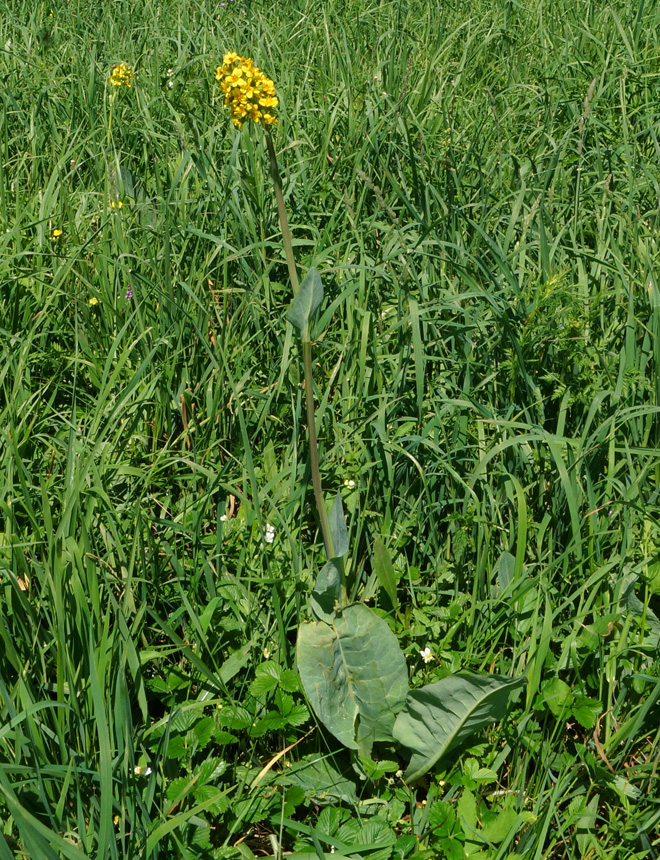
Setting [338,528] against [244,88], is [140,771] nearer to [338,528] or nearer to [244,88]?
[338,528]

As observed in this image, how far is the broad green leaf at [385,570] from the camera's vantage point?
1.53 metres

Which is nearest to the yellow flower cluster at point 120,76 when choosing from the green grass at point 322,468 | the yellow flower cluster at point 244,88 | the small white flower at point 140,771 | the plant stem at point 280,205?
the green grass at point 322,468

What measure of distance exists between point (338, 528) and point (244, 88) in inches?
30.7

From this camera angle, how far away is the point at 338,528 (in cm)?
141

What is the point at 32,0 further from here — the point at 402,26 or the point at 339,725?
the point at 339,725

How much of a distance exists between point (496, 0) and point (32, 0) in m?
2.42

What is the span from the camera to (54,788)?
3.93 feet

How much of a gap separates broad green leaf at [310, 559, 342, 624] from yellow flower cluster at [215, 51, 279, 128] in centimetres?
77

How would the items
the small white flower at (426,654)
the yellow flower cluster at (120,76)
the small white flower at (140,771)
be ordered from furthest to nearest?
the yellow flower cluster at (120,76), the small white flower at (426,654), the small white flower at (140,771)

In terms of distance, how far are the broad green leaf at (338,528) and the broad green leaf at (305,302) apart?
A: 12.8 inches

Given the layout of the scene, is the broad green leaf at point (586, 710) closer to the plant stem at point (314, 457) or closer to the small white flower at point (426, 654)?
the small white flower at point (426, 654)

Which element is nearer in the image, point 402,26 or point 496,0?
point 402,26

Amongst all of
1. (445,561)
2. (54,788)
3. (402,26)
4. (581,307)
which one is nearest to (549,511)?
(445,561)

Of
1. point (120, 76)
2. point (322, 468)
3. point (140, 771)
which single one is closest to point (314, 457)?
point (322, 468)
